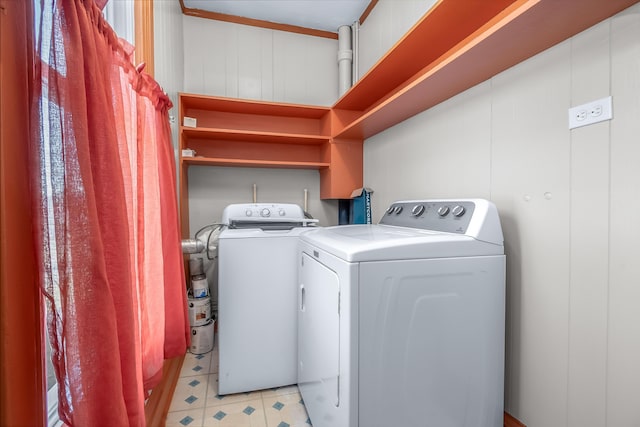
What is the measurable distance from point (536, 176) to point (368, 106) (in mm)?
1646

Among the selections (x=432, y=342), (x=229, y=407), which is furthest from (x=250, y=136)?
(x=432, y=342)

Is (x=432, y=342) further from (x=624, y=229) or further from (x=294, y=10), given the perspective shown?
(x=294, y=10)

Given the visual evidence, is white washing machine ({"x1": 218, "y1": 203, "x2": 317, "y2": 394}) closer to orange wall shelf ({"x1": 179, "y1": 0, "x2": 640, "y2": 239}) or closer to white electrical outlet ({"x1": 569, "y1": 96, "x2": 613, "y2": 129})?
orange wall shelf ({"x1": 179, "y1": 0, "x2": 640, "y2": 239})

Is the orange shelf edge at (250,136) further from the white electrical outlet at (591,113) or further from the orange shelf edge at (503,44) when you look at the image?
the white electrical outlet at (591,113)

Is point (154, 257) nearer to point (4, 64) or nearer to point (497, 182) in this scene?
point (4, 64)

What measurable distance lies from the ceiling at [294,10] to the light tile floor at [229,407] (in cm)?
300

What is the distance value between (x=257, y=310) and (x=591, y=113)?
1747mm

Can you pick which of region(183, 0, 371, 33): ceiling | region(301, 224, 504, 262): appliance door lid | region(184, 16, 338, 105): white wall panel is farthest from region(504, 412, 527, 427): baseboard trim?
region(183, 0, 371, 33): ceiling

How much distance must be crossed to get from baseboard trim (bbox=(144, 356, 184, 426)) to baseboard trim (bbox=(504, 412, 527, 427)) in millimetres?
1592

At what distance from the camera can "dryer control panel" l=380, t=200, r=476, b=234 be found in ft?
4.07

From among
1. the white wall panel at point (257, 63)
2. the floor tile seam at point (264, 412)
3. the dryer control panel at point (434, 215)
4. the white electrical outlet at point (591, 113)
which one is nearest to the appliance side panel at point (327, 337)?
the floor tile seam at point (264, 412)

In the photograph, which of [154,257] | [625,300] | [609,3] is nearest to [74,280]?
[154,257]

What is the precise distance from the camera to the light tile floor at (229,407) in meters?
1.50

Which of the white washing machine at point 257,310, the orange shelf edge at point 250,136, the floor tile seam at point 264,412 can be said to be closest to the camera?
the floor tile seam at point 264,412
